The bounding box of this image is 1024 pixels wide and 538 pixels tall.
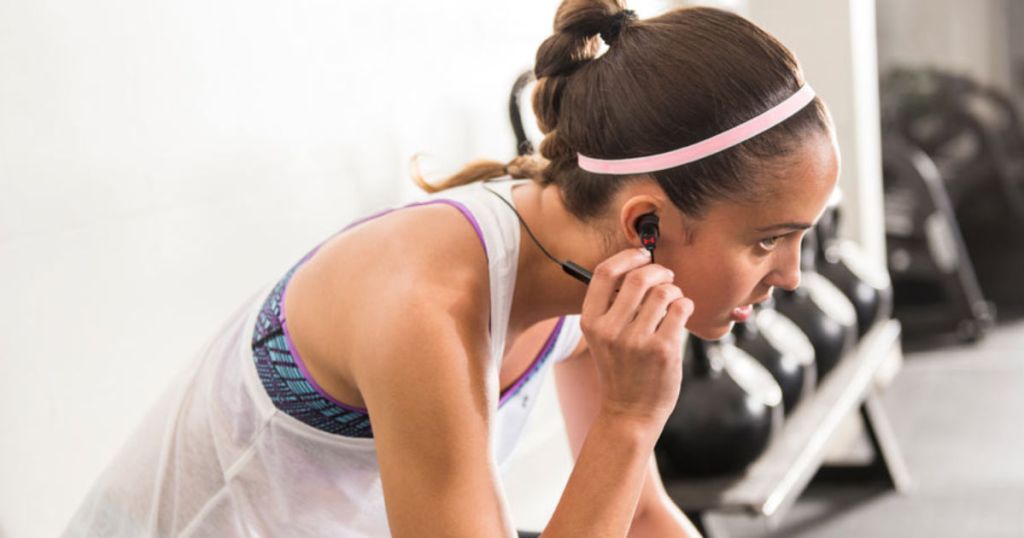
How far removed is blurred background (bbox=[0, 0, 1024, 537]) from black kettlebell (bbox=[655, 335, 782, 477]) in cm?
1

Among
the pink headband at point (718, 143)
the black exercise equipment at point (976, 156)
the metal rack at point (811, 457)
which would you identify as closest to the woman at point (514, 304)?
the pink headband at point (718, 143)

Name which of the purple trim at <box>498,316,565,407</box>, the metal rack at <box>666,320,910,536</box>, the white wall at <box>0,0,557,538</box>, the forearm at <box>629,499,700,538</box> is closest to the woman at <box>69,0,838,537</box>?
the purple trim at <box>498,316,565,407</box>

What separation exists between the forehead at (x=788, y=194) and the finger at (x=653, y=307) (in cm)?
11

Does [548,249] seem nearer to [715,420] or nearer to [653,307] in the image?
[653,307]

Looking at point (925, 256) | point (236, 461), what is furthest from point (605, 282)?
point (925, 256)

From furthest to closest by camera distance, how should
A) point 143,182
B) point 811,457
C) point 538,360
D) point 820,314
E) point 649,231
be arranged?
point 820,314 → point 811,457 → point 143,182 → point 538,360 → point 649,231

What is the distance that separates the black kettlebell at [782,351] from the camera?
2.95 m

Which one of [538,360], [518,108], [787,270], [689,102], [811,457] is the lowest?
[811,457]

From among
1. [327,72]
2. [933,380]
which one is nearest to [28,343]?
[327,72]

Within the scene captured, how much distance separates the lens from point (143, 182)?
176 centimetres

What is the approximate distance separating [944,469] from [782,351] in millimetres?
1058

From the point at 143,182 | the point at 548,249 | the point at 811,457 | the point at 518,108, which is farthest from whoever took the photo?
the point at 811,457

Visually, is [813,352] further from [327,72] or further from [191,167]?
[191,167]

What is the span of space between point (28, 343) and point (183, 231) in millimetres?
346
